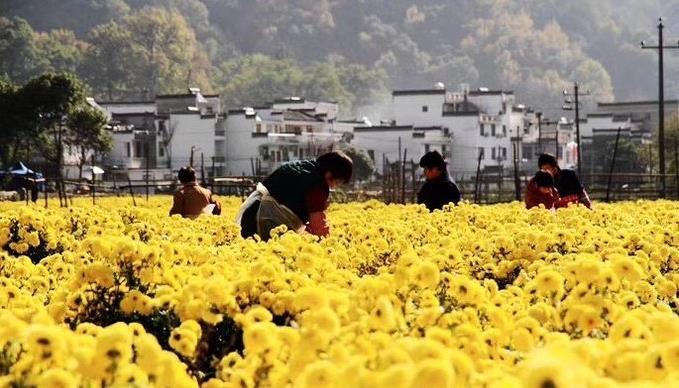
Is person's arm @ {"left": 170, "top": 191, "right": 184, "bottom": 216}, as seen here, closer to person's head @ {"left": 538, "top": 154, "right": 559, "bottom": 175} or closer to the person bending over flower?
the person bending over flower

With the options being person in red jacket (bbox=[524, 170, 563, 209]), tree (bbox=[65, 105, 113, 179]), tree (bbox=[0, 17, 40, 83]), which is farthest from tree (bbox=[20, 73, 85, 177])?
tree (bbox=[0, 17, 40, 83])

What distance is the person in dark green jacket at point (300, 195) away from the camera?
904cm

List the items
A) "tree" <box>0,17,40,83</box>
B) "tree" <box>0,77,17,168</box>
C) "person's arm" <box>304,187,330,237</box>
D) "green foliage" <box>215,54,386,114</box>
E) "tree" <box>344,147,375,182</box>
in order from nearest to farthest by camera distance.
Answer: "person's arm" <box>304,187,330,237</box>, "tree" <box>0,77,17,168</box>, "tree" <box>344,147,375,182</box>, "tree" <box>0,17,40,83</box>, "green foliage" <box>215,54,386,114</box>

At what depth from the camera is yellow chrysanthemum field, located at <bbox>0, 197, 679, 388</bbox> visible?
3.29 meters

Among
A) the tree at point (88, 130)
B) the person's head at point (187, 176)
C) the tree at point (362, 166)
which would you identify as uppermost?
the tree at point (88, 130)

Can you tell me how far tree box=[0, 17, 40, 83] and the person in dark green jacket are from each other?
11531cm

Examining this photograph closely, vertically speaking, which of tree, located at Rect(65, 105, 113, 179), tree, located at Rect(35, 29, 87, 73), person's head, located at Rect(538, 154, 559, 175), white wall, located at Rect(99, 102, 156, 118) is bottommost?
person's head, located at Rect(538, 154, 559, 175)

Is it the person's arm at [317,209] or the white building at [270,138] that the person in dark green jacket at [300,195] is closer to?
the person's arm at [317,209]

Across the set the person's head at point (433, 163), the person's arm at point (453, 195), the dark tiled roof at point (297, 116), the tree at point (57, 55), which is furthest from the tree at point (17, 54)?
the person's head at point (433, 163)

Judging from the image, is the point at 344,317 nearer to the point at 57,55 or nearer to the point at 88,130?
the point at 88,130

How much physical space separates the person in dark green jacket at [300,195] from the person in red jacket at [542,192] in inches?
165

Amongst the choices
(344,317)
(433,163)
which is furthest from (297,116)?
(344,317)

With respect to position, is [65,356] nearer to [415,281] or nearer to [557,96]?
[415,281]

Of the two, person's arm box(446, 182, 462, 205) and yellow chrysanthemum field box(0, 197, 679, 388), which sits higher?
person's arm box(446, 182, 462, 205)
